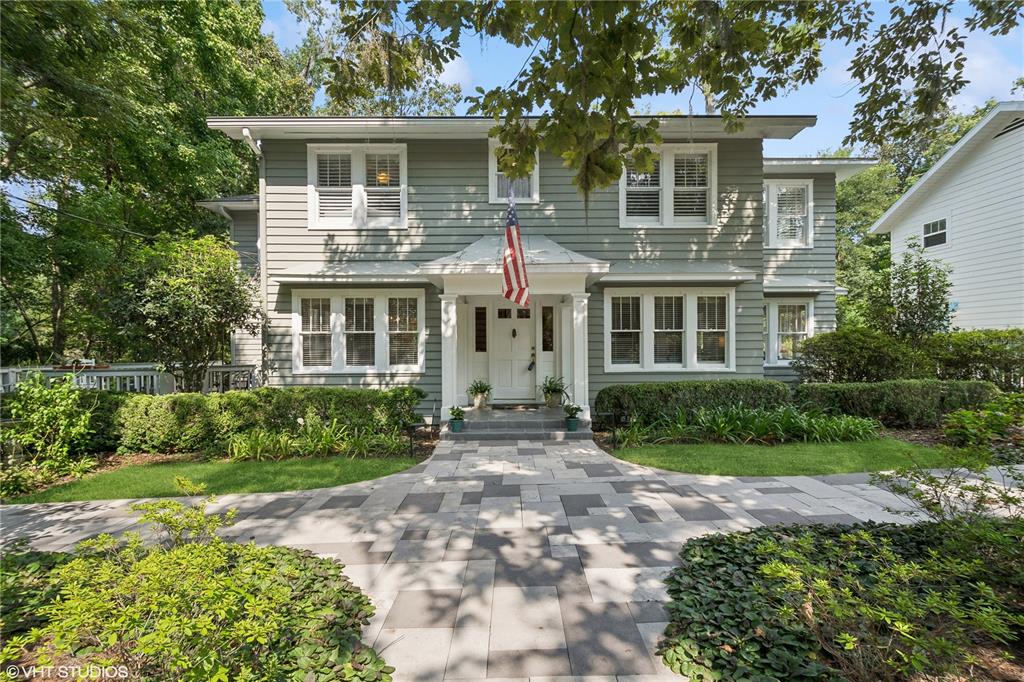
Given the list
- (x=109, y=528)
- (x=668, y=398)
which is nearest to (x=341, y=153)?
(x=109, y=528)

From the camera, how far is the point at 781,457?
6.25m

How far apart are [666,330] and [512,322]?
3375mm

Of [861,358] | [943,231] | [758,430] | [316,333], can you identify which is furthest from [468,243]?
[943,231]

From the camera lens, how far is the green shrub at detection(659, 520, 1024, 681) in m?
1.95

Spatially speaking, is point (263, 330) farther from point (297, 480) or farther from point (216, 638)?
point (216, 638)

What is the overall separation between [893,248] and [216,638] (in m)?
22.4

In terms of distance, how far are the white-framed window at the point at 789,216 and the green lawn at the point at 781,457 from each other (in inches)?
264

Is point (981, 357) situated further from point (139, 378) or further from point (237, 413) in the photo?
point (139, 378)

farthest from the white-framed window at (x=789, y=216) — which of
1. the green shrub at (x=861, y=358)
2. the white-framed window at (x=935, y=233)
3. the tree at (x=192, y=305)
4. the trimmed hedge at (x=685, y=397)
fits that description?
the tree at (x=192, y=305)

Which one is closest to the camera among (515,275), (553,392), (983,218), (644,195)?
(515,275)

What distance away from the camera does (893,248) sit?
54.3 feet

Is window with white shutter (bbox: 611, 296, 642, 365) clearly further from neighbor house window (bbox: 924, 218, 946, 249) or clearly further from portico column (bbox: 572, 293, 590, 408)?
neighbor house window (bbox: 924, 218, 946, 249)

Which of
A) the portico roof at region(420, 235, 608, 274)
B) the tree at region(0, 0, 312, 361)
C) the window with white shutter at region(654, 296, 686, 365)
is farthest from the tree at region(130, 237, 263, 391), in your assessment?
the window with white shutter at region(654, 296, 686, 365)

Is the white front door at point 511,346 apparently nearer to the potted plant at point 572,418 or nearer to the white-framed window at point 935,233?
the potted plant at point 572,418
